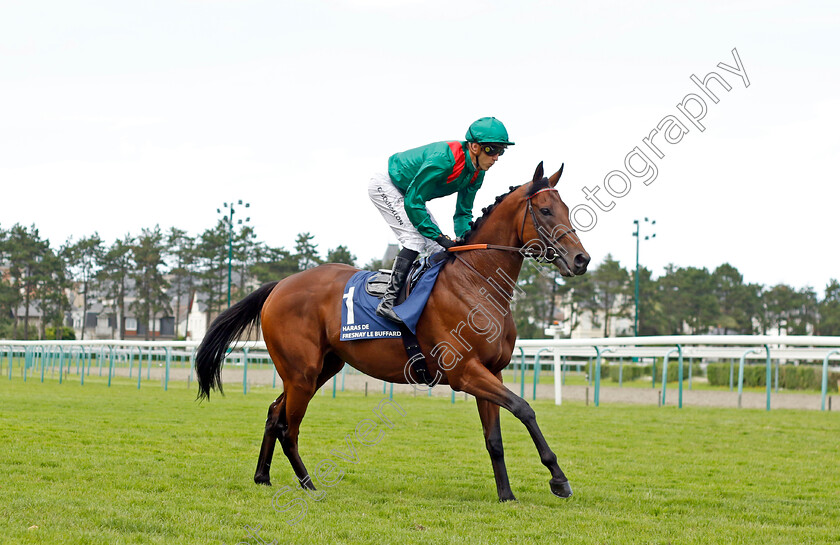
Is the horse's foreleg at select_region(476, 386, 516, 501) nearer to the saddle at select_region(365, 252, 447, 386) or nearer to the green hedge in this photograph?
the saddle at select_region(365, 252, 447, 386)

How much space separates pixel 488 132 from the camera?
5609 mm

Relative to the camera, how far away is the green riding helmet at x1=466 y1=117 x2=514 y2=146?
221 inches

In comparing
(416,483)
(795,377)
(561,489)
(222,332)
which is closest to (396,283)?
(416,483)

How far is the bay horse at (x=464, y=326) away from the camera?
17.4ft

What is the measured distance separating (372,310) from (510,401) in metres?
1.28

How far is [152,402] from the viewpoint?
46.8 ft

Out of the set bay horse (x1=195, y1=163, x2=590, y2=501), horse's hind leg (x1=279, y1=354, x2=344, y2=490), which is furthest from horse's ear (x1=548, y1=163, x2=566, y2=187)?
horse's hind leg (x1=279, y1=354, x2=344, y2=490)

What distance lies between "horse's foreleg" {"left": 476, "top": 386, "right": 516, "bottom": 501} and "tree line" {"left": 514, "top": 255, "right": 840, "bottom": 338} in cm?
4763

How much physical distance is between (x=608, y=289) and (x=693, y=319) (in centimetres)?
1116

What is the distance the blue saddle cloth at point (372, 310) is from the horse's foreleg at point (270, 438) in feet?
2.56

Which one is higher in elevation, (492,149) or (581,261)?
(492,149)

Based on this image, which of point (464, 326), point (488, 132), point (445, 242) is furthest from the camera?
point (445, 242)

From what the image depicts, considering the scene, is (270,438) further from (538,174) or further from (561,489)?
(538,174)

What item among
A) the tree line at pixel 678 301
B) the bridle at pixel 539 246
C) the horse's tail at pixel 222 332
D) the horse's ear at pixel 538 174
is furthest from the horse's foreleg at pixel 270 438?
the tree line at pixel 678 301
